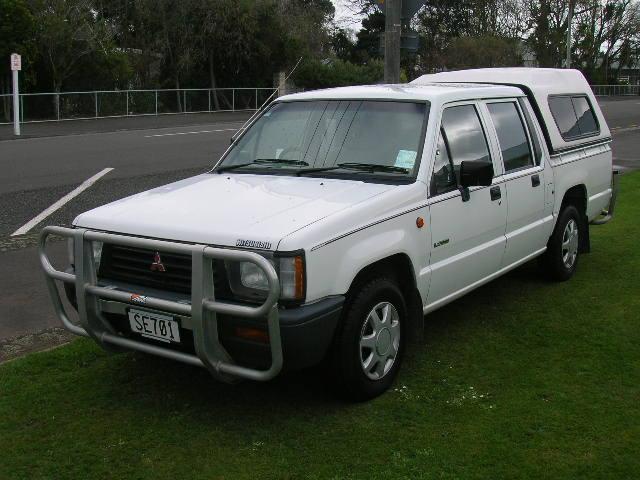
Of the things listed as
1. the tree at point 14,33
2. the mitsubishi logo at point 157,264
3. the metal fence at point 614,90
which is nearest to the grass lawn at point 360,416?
the mitsubishi logo at point 157,264

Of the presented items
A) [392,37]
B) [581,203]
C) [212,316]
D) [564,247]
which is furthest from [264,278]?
[392,37]

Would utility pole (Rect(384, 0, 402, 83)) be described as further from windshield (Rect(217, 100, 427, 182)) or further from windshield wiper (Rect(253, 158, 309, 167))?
windshield wiper (Rect(253, 158, 309, 167))

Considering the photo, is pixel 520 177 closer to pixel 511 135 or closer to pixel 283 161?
pixel 511 135

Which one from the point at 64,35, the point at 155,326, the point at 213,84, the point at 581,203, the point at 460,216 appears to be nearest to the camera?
the point at 155,326

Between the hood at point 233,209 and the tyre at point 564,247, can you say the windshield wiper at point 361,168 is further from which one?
the tyre at point 564,247

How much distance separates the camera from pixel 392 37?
374 inches

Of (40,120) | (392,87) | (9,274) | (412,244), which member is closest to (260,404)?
(412,244)

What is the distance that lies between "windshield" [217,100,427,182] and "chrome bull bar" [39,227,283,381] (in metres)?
1.46

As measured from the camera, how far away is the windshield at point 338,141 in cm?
505

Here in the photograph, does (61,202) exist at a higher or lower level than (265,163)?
lower

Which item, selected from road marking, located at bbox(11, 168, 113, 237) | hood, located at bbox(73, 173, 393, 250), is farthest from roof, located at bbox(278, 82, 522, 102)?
road marking, located at bbox(11, 168, 113, 237)

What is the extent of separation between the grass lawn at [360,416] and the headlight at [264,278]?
78 centimetres

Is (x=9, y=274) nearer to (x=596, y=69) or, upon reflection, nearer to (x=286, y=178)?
(x=286, y=178)

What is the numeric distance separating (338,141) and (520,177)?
163 centimetres
